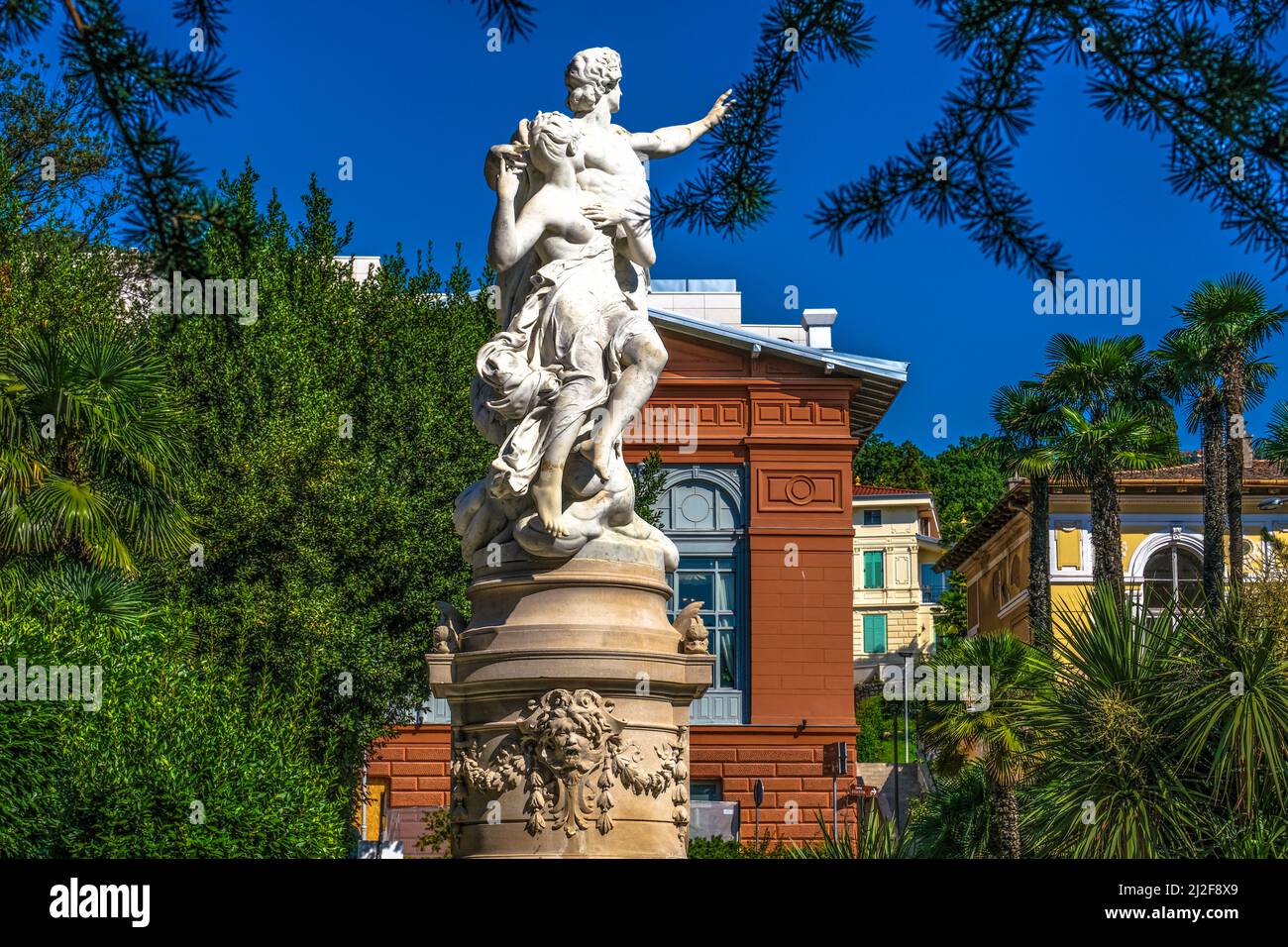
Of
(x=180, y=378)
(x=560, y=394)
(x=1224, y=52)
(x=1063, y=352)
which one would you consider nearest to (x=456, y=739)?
(x=560, y=394)

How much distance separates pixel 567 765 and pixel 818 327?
101 ft

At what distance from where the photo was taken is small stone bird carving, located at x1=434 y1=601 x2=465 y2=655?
1133 centimetres

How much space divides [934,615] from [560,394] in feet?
231

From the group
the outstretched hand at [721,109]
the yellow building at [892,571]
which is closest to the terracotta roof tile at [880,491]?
the yellow building at [892,571]

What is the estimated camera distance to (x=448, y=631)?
11.4m

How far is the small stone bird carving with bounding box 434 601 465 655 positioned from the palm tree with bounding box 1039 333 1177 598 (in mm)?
26004

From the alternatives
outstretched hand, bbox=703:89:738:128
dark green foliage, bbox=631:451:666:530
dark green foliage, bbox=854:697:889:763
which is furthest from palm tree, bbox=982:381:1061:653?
outstretched hand, bbox=703:89:738:128

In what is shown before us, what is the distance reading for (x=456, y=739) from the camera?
11.3 meters

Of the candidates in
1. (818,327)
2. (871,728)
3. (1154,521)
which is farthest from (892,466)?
(818,327)

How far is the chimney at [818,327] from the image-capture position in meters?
40.4

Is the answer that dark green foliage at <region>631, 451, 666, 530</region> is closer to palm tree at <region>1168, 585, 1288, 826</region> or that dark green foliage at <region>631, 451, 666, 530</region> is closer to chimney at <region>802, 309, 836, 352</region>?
chimney at <region>802, 309, 836, 352</region>

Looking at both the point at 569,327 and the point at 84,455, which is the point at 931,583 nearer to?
the point at 84,455
